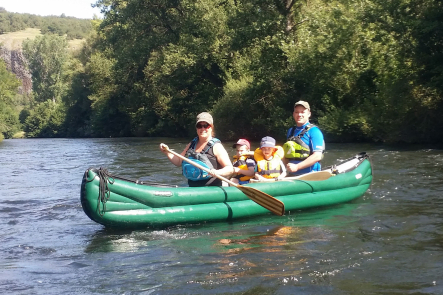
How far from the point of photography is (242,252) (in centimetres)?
499

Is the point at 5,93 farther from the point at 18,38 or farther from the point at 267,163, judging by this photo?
the point at 18,38

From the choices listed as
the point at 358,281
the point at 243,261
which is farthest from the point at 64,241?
the point at 358,281

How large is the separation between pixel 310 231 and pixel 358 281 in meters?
1.61

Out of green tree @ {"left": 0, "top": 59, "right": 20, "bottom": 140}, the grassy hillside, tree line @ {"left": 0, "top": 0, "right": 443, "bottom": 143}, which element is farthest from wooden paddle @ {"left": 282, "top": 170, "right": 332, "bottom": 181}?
the grassy hillside

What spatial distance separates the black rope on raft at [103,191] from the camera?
5586mm

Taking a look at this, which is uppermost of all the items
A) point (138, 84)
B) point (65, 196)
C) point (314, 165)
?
point (138, 84)

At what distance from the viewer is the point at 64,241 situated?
18.7 ft

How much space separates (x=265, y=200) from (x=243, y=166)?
35.9 inches

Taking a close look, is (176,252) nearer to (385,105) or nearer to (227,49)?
(385,105)

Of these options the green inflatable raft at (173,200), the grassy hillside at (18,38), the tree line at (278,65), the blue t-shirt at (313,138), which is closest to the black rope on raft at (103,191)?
the green inflatable raft at (173,200)

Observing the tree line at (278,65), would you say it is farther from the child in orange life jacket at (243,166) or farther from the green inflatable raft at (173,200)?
the green inflatable raft at (173,200)

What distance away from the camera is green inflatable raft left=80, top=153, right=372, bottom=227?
5.63 m

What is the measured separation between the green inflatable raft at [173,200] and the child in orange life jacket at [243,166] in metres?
0.50

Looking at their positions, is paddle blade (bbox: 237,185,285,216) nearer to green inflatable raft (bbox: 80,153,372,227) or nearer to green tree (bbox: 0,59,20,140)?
green inflatable raft (bbox: 80,153,372,227)
